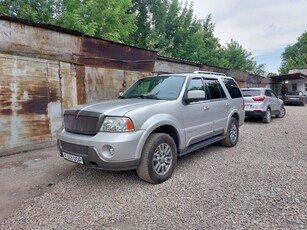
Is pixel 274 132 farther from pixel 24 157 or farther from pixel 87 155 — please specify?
pixel 24 157

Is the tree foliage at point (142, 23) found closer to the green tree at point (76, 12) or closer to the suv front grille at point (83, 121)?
the green tree at point (76, 12)

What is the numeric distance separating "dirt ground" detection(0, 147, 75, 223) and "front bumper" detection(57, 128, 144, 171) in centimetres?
107

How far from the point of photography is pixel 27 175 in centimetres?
398

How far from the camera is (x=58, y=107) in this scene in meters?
6.10

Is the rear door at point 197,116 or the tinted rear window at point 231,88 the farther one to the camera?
the tinted rear window at point 231,88

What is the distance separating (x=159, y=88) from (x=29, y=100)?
348 centimetres

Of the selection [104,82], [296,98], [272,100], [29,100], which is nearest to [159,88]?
[29,100]

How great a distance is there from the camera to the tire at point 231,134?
17.5 feet

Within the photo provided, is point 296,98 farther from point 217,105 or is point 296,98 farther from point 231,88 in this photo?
point 217,105

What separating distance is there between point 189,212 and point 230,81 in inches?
165

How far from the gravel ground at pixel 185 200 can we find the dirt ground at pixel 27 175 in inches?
7.6

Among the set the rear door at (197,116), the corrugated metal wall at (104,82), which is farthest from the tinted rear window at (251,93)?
the rear door at (197,116)

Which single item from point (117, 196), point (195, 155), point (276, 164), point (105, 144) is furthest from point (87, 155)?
point (276, 164)

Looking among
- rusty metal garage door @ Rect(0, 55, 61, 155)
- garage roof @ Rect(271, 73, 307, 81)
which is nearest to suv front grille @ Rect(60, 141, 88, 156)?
rusty metal garage door @ Rect(0, 55, 61, 155)
